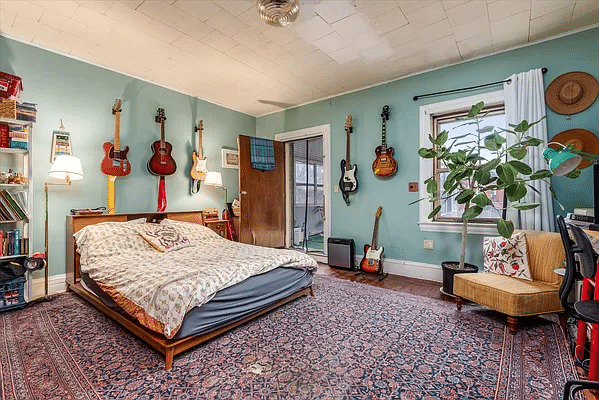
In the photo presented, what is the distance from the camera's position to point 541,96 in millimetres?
2762

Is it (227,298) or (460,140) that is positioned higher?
(460,140)

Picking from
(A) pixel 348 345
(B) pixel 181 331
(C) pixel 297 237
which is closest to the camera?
(B) pixel 181 331

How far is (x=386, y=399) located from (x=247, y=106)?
176 inches

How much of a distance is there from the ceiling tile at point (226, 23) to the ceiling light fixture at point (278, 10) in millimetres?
375

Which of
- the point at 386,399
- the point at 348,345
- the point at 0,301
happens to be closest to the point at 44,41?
the point at 0,301

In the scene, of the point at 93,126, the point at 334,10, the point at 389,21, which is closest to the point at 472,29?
the point at 389,21

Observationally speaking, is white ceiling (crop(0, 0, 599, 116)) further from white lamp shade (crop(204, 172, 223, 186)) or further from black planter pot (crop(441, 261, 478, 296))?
black planter pot (crop(441, 261, 478, 296))

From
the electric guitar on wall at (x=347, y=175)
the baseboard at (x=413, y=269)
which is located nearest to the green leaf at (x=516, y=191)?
the baseboard at (x=413, y=269)

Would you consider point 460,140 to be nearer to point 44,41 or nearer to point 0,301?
point 44,41

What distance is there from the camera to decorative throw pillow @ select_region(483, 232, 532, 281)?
2.45m

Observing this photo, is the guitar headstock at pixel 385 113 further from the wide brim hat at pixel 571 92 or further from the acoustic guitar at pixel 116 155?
the acoustic guitar at pixel 116 155

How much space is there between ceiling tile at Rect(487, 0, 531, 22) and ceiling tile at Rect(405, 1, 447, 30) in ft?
1.20

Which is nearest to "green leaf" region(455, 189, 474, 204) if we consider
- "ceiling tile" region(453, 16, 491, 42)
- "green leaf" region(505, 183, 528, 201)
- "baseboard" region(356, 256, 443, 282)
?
"green leaf" region(505, 183, 528, 201)

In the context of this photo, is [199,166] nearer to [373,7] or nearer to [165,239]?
[165,239]
